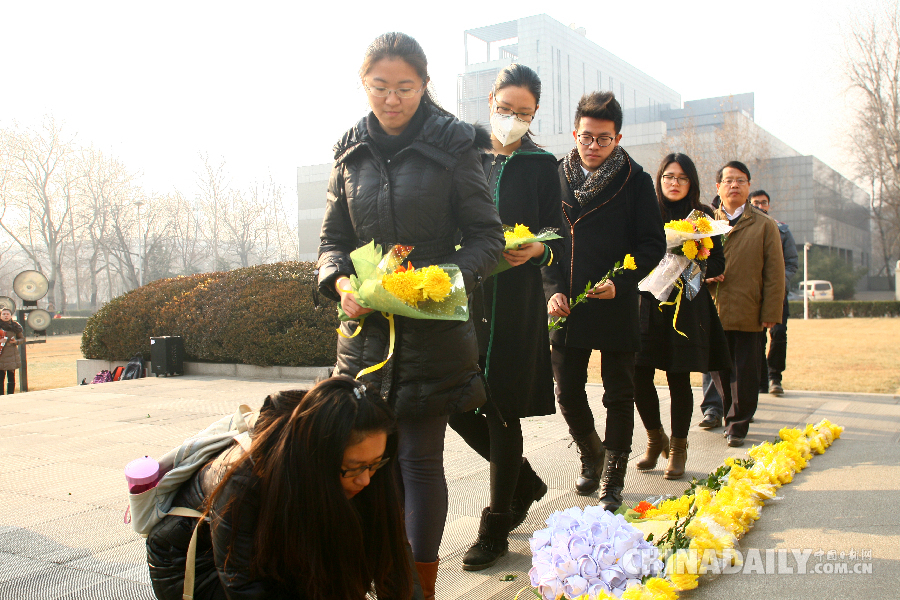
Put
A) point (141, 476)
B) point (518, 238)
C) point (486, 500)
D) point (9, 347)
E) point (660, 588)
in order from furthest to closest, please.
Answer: point (9, 347) → point (486, 500) → point (518, 238) → point (660, 588) → point (141, 476)

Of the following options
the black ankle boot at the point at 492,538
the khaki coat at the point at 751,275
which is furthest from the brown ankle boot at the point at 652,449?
the black ankle boot at the point at 492,538

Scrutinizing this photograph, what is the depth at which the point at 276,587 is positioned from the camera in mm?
1650

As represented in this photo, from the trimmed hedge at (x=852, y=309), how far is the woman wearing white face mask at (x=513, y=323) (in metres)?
28.5

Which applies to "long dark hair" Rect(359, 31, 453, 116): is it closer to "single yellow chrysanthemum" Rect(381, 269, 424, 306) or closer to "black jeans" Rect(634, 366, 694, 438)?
"single yellow chrysanthemum" Rect(381, 269, 424, 306)

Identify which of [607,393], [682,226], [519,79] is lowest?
[607,393]

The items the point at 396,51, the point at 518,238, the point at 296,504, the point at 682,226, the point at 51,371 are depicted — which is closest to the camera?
the point at 296,504

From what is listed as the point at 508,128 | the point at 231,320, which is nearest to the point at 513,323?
the point at 508,128

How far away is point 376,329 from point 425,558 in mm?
772

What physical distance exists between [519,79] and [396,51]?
0.96 meters

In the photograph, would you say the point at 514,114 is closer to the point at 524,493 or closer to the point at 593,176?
the point at 593,176

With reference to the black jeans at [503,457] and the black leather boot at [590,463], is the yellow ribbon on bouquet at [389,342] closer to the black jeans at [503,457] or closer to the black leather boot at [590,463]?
the black jeans at [503,457]

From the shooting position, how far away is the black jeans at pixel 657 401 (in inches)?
161

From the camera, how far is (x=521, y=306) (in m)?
2.92

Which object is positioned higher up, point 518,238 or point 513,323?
point 518,238
